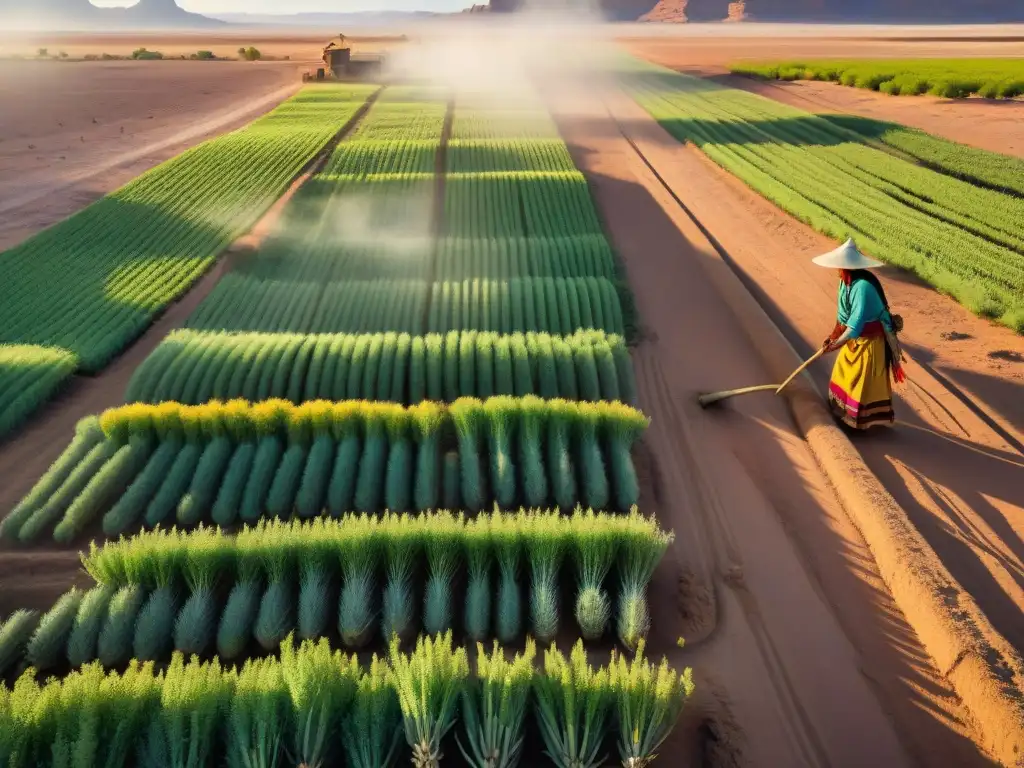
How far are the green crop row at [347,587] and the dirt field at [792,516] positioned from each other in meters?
0.68

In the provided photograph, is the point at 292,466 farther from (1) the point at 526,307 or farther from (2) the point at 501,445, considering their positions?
(1) the point at 526,307

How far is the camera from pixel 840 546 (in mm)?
6094

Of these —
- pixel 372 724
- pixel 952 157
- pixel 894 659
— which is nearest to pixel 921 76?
pixel 952 157

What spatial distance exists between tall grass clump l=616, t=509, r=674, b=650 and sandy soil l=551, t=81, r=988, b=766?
0.38 m

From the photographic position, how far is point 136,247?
12766mm

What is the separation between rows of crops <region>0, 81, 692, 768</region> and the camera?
13.2ft

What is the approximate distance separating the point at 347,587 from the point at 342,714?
4.02ft

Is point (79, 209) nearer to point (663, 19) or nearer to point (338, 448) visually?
point (338, 448)

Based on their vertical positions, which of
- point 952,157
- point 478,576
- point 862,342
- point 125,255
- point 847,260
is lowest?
point 478,576

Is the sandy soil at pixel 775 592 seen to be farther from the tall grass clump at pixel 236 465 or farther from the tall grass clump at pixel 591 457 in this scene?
the tall grass clump at pixel 236 465

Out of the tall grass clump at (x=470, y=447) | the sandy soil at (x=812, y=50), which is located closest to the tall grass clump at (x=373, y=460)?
the tall grass clump at (x=470, y=447)

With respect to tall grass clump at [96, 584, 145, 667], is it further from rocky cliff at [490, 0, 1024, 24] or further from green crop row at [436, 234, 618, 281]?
rocky cliff at [490, 0, 1024, 24]

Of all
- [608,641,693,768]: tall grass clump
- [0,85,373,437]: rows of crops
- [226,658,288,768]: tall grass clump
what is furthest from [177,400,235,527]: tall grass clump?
[608,641,693,768]: tall grass clump

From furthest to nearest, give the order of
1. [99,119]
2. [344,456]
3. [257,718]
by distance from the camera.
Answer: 1. [99,119]
2. [344,456]
3. [257,718]
